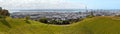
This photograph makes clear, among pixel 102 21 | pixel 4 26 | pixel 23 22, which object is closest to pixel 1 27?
pixel 4 26

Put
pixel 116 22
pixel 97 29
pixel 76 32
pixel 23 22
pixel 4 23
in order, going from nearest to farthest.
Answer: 1. pixel 76 32
2. pixel 97 29
3. pixel 116 22
4. pixel 4 23
5. pixel 23 22

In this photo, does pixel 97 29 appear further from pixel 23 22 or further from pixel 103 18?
pixel 23 22

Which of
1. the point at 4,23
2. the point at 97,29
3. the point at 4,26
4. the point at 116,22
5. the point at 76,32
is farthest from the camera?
the point at 4,23

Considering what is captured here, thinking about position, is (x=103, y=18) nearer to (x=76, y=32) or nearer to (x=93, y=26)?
(x=93, y=26)

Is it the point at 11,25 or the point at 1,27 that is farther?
the point at 11,25

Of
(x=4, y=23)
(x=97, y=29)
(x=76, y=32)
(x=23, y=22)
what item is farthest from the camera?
(x=23, y=22)

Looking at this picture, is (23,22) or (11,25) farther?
(23,22)

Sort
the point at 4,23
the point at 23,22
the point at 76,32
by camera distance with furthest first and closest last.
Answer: the point at 23,22 → the point at 4,23 → the point at 76,32

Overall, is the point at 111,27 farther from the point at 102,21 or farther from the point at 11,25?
the point at 11,25

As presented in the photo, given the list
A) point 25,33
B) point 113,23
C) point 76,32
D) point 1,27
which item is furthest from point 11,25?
point 113,23
